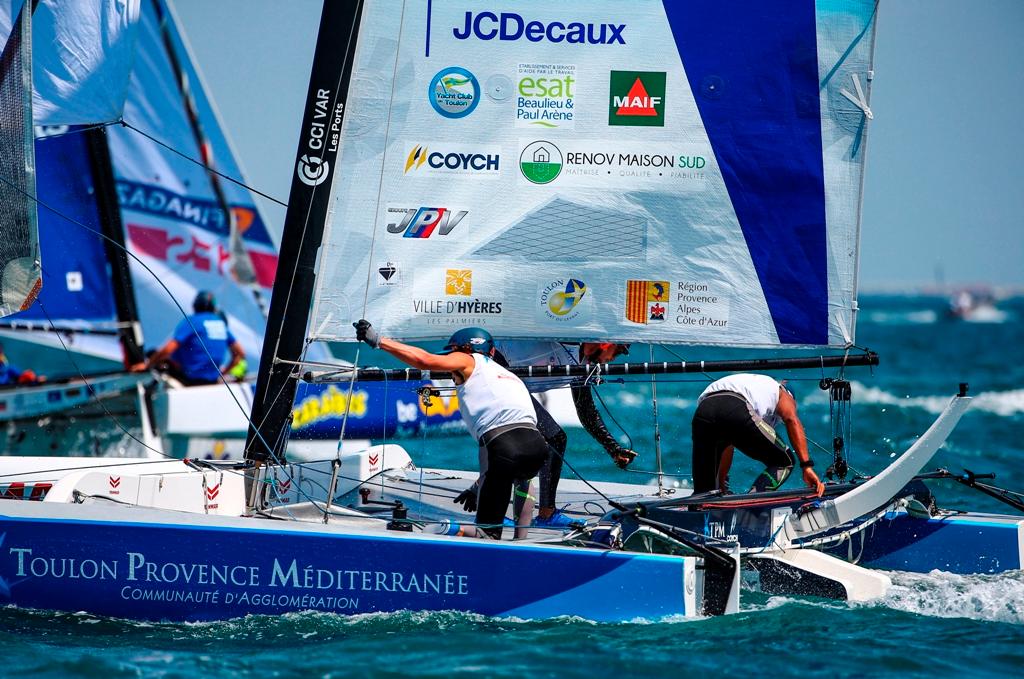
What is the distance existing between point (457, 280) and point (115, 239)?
6.70 meters

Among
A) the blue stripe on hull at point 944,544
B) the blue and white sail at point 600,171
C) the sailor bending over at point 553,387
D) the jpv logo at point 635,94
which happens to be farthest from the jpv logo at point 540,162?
the blue stripe on hull at point 944,544

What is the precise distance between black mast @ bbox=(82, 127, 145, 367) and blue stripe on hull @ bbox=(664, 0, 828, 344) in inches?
264

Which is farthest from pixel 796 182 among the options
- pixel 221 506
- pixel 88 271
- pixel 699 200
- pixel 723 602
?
pixel 88 271

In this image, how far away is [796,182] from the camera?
265 inches

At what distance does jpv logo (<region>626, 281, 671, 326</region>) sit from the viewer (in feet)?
22.1

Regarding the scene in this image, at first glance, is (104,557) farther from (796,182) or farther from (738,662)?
(796,182)

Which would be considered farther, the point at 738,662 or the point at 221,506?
the point at 221,506

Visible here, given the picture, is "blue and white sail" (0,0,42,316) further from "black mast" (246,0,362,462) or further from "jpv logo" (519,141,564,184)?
"jpv logo" (519,141,564,184)

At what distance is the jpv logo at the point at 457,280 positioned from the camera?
6.63 meters

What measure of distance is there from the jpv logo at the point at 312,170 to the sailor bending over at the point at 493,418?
97 cm

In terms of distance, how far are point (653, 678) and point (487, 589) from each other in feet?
3.20

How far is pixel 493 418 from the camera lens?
594 centimetres

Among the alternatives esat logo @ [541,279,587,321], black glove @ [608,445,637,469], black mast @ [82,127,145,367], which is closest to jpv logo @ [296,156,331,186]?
esat logo @ [541,279,587,321]

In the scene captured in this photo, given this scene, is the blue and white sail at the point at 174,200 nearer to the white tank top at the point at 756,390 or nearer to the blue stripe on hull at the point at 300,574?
the blue stripe on hull at the point at 300,574
